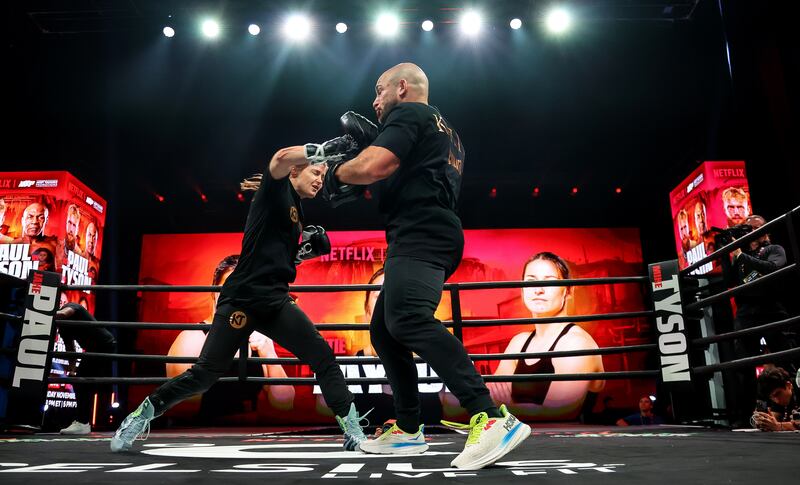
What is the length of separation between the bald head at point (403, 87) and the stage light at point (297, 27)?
14.6 feet

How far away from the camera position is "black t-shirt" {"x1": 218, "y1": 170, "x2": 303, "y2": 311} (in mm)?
2232

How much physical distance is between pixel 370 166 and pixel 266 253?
2.63 feet

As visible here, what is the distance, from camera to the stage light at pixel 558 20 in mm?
5820

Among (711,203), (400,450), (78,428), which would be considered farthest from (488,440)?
(711,203)

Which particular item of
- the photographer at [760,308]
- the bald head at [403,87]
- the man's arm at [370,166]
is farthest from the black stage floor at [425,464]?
the photographer at [760,308]

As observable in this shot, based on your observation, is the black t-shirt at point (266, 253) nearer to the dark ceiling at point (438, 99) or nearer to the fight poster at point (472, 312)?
the dark ceiling at point (438, 99)

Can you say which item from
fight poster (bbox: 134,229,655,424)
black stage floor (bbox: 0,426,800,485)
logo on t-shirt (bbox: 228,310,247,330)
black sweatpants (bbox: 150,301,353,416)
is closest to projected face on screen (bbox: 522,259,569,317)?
fight poster (bbox: 134,229,655,424)

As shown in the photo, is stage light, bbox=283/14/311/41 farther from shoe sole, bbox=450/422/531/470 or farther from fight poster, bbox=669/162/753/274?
shoe sole, bbox=450/422/531/470

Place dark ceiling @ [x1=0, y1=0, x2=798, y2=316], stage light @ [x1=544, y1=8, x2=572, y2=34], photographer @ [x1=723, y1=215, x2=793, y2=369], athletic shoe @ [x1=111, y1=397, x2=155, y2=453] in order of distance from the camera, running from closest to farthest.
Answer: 1. athletic shoe @ [x1=111, y1=397, x2=155, y2=453]
2. photographer @ [x1=723, y1=215, x2=793, y2=369]
3. dark ceiling @ [x1=0, y1=0, x2=798, y2=316]
4. stage light @ [x1=544, y1=8, x2=572, y2=34]

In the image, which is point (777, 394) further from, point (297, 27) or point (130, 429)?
point (297, 27)

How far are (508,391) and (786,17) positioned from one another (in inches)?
224

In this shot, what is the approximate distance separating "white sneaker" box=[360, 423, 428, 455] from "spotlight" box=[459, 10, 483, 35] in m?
5.06

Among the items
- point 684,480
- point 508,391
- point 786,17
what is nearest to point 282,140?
point 508,391

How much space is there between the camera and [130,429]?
2.09m
